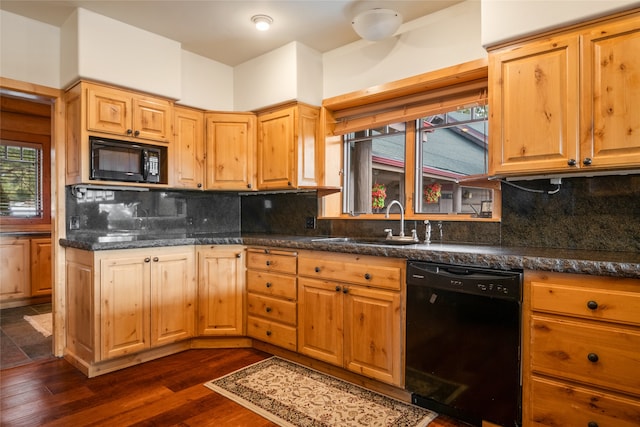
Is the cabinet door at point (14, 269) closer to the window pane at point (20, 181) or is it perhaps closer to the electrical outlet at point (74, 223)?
the window pane at point (20, 181)

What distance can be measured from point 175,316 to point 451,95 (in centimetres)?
267

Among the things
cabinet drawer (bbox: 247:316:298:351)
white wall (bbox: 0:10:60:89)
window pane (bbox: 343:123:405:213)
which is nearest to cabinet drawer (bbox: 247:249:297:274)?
cabinet drawer (bbox: 247:316:298:351)

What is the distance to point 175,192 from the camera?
12.0 ft

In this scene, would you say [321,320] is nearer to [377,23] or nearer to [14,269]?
[377,23]

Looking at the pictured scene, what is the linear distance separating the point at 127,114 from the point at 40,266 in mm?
2990

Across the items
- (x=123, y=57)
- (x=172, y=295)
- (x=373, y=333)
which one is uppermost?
(x=123, y=57)

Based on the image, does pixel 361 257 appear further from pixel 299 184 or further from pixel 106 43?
pixel 106 43

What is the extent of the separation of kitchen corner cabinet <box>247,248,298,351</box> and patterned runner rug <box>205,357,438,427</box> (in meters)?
0.27

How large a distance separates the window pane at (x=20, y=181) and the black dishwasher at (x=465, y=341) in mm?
5157

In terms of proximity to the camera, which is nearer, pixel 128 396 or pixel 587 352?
pixel 587 352

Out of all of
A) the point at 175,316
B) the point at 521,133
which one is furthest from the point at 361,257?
the point at 175,316

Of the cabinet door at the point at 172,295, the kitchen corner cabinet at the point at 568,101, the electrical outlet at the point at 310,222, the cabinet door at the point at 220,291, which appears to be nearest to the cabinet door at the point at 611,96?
the kitchen corner cabinet at the point at 568,101

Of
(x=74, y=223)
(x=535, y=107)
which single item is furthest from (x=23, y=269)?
(x=535, y=107)

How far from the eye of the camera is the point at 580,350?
164 centimetres
